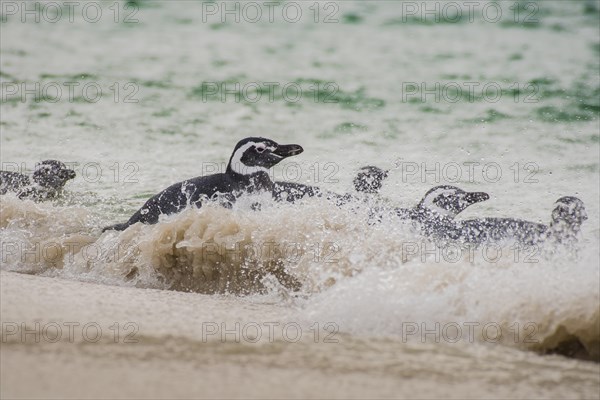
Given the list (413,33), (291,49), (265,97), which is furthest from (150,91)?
(413,33)

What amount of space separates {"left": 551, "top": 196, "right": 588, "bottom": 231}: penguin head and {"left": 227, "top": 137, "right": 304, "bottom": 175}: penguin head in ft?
5.19

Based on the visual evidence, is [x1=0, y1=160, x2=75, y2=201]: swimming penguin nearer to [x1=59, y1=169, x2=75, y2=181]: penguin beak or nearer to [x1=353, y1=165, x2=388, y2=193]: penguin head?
[x1=59, y1=169, x2=75, y2=181]: penguin beak

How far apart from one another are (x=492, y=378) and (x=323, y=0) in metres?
9.74

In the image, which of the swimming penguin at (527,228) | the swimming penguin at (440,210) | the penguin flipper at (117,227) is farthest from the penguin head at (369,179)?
the penguin flipper at (117,227)

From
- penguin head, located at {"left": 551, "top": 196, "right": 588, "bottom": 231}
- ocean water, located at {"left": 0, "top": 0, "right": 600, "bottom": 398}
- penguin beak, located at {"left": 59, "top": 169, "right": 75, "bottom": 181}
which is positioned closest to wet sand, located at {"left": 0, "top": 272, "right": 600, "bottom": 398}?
ocean water, located at {"left": 0, "top": 0, "right": 600, "bottom": 398}

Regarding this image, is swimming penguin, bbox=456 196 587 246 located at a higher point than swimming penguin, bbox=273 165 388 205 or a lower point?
lower

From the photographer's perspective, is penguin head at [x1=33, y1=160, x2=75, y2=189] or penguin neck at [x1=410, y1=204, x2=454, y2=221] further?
penguin head at [x1=33, y1=160, x2=75, y2=189]

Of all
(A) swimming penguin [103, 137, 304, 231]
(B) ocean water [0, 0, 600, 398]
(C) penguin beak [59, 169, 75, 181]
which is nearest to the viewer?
(B) ocean water [0, 0, 600, 398]

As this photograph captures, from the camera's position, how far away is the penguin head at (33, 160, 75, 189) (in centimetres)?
695

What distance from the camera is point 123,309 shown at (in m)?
4.42

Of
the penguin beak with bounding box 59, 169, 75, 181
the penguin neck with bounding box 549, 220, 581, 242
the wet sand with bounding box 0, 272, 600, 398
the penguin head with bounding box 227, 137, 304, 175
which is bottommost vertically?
the wet sand with bounding box 0, 272, 600, 398

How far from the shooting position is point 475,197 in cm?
661

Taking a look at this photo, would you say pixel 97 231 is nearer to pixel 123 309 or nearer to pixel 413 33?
pixel 123 309

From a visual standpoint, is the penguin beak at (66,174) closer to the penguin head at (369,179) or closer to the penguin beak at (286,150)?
the penguin beak at (286,150)
